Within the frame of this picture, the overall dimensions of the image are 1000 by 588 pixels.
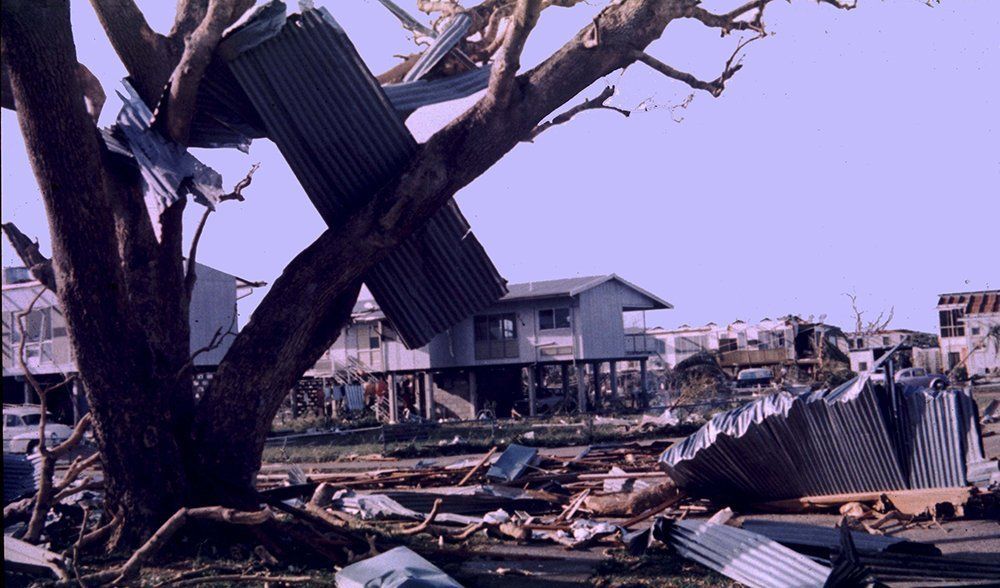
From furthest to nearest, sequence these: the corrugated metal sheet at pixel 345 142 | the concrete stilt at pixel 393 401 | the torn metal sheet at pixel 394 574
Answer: the concrete stilt at pixel 393 401 < the corrugated metal sheet at pixel 345 142 < the torn metal sheet at pixel 394 574

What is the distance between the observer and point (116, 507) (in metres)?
7.94

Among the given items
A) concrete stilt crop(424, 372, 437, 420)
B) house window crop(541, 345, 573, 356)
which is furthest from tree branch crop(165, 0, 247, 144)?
concrete stilt crop(424, 372, 437, 420)

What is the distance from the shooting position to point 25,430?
2825 centimetres

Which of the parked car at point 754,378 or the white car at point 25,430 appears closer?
the white car at point 25,430

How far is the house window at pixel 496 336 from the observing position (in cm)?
4203

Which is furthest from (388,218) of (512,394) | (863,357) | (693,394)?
(863,357)

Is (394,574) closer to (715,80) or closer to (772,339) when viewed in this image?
(715,80)

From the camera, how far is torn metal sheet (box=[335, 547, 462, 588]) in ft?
20.4

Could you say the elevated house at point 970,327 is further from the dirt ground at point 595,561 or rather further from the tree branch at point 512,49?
the tree branch at point 512,49

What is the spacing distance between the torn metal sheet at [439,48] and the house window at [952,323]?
55.9m

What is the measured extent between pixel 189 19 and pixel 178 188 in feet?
7.22

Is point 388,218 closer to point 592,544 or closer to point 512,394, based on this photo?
point 592,544

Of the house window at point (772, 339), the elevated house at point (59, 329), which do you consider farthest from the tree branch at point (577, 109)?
the house window at point (772, 339)

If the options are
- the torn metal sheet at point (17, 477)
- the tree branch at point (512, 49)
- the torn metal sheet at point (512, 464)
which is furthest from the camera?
the torn metal sheet at point (512, 464)
